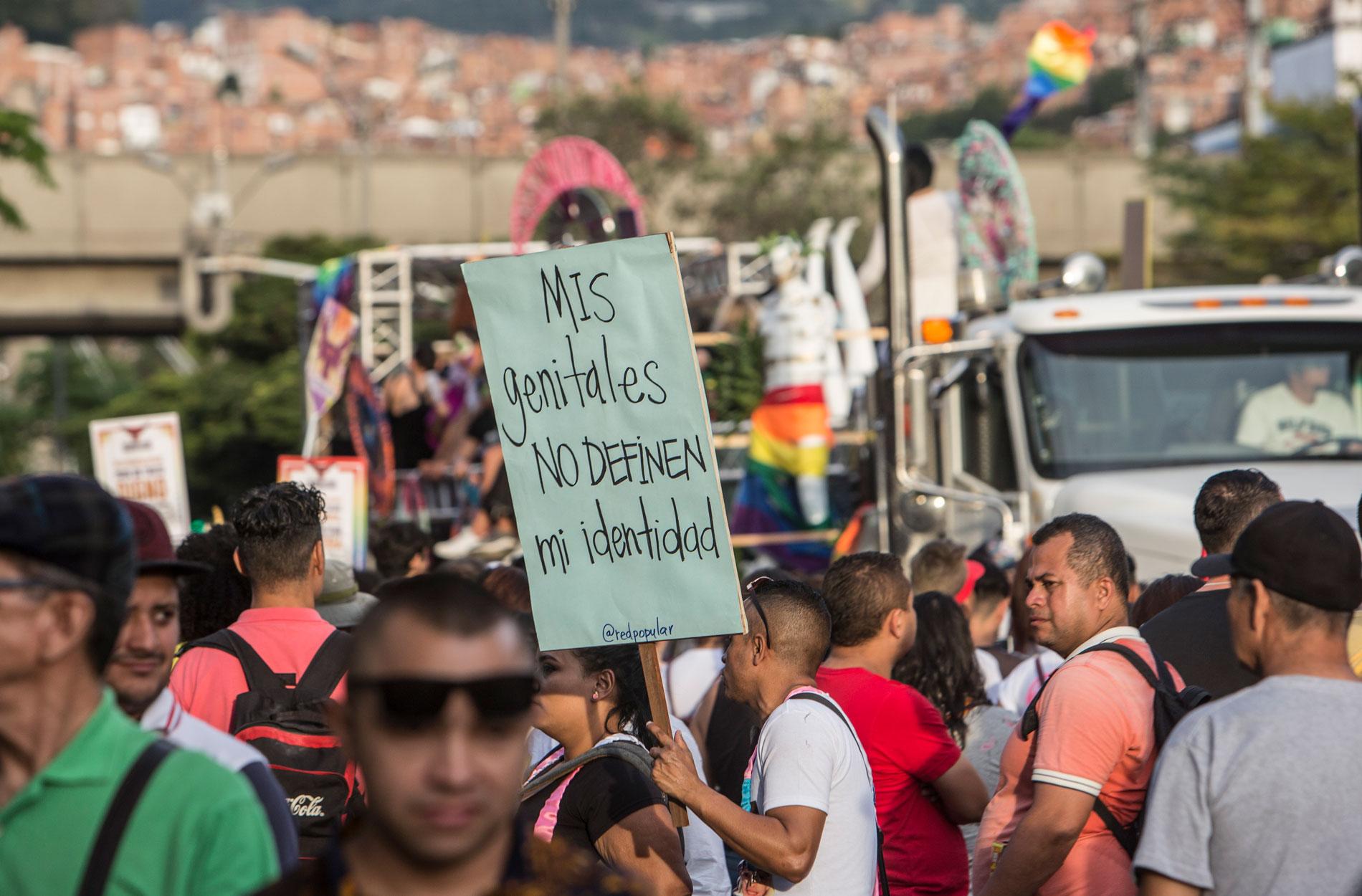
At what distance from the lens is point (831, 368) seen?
13.5 m

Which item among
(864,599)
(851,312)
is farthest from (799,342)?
(864,599)

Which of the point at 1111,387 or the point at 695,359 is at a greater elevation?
the point at 695,359

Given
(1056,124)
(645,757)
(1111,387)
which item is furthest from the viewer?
(1056,124)

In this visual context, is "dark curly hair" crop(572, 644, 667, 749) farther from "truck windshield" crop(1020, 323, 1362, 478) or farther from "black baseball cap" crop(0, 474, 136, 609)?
"truck windshield" crop(1020, 323, 1362, 478)

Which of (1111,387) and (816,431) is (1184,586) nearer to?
(1111,387)

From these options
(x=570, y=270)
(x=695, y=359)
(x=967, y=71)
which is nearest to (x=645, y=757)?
(x=695, y=359)

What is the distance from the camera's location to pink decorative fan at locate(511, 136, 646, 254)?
1570cm

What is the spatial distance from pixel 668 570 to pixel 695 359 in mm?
510

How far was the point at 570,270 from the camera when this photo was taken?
14.3ft

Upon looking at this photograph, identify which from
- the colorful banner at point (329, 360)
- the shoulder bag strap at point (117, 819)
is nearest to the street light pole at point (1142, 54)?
the colorful banner at point (329, 360)

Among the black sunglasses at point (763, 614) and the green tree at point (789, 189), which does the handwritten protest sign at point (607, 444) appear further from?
the green tree at point (789, 189)

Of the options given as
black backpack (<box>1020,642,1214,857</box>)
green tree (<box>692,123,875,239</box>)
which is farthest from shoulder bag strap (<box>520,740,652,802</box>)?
green tree (<box>692,123,875,239</box>)

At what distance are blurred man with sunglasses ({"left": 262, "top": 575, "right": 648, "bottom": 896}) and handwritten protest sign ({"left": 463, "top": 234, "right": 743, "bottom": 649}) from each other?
1828 mm

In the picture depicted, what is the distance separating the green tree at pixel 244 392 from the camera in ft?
146
